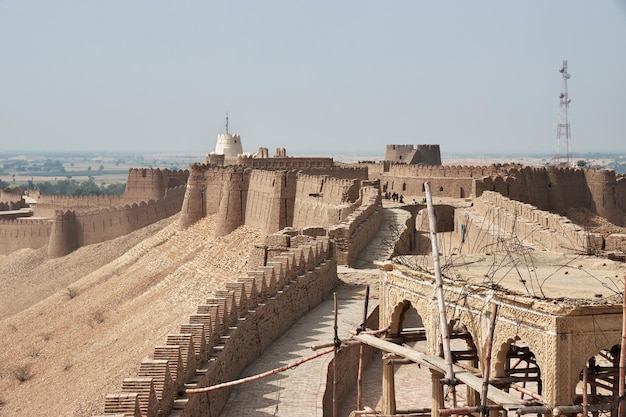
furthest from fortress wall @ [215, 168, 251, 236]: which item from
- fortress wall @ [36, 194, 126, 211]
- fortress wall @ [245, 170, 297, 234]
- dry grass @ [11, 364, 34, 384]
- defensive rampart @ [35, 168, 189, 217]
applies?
fortress wall @ [36, 194, 126, 211]

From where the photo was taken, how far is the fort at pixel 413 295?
278 inches

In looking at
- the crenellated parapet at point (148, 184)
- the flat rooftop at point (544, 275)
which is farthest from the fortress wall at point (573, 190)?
the flat rooftop at point (544, 275)

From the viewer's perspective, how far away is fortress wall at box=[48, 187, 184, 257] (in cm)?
4259

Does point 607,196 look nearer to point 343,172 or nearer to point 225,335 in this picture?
point 343,172

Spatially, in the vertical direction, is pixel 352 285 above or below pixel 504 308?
below

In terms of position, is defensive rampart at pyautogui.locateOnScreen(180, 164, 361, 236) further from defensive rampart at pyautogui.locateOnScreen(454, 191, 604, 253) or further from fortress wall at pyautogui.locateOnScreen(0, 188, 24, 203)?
fortress wall at pyautogui.locateOnScreen(0, 188, 24, 203)

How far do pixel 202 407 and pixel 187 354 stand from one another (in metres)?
0.62

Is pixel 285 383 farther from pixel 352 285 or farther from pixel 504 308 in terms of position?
pixel 352 285

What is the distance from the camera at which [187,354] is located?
10.3 m

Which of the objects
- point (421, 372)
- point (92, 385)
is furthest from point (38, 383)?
point (421, 372)

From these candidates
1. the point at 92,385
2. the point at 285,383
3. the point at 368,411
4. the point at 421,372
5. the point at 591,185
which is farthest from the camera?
the point at 591,185

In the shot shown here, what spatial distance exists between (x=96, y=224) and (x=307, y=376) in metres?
33.2

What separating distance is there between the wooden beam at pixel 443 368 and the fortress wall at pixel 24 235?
3981cm

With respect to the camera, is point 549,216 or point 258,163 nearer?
point 549,216
